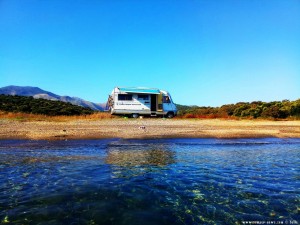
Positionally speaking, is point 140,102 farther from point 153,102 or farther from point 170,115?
point 170,115

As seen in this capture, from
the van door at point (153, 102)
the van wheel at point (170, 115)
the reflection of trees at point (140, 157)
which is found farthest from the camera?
the van wheel at point (170, 115)

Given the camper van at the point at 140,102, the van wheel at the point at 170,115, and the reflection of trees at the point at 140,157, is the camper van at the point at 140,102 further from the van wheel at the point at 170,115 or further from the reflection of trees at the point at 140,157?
the reflection of trees at the point at 140,157

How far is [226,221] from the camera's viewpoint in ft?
18.2

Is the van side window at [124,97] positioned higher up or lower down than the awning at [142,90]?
lower down

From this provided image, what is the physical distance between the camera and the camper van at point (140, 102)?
1359 inches

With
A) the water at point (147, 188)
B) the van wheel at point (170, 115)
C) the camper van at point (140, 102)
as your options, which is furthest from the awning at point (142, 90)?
the water at point (147, 188)

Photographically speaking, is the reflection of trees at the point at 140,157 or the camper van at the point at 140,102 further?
the camper van at the point at 140,102

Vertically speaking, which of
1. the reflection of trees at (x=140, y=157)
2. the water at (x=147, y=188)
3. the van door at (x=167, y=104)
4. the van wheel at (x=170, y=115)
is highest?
the van door at (x=167, y=104)

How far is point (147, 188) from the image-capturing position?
25.3 feet

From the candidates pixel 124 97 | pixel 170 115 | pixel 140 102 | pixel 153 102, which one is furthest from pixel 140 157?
pixel 170 115

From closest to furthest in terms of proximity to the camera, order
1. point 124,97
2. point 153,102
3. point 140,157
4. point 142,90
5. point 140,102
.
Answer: point 140,157 → point 124,97 → point 140,102 → point 142,90 → point 153,102

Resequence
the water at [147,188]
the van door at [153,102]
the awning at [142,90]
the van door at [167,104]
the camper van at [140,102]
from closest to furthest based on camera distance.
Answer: the water at [147,188] → the camper van at [140,102] → the awning at [142,90] → the van door at [153,102] → the van door at [167,104]

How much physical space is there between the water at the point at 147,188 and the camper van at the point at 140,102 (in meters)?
21.4

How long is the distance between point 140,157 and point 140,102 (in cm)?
2322
